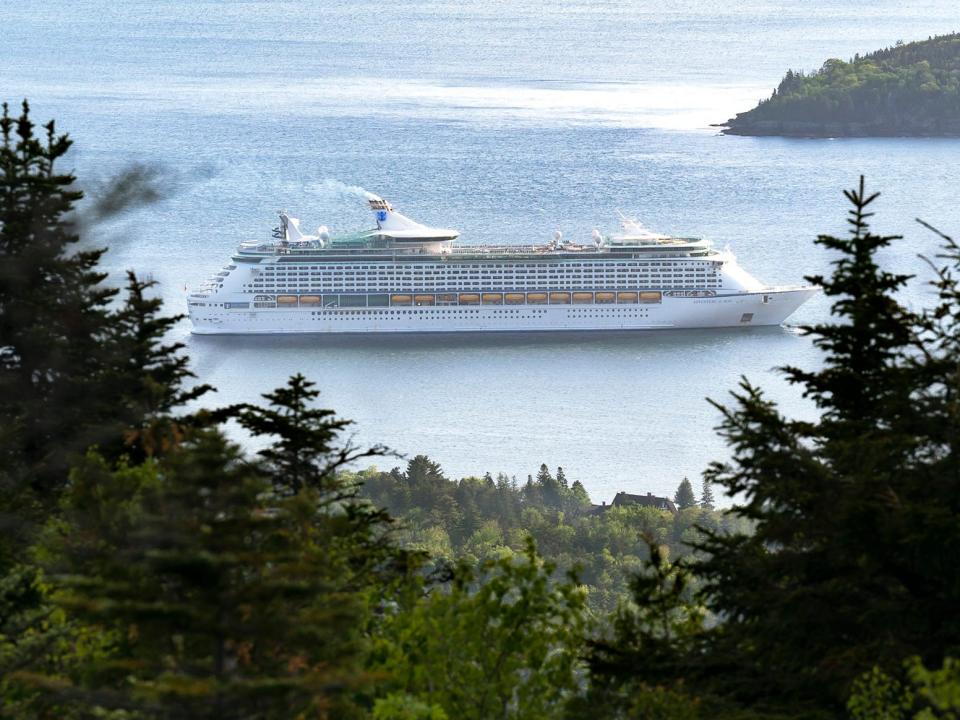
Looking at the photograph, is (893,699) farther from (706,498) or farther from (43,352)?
(706,498)

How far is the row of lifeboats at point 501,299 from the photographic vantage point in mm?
34625

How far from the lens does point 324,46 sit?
82250mm

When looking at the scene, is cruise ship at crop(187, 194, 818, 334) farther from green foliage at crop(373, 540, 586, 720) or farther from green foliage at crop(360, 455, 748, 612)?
green foliage at crop(373, 540, 586, 720)

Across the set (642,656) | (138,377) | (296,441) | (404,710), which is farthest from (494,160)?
(404,710)

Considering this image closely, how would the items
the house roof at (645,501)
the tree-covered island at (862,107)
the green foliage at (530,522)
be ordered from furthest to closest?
the tree-covered island at (862,107) < the house roof at (645,501) < the green foliage at (530,522)

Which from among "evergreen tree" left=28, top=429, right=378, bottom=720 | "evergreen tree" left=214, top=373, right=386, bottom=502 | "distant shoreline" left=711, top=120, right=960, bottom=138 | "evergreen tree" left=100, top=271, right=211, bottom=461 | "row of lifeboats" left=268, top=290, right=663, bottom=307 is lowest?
"evergreen tree" left=28, top=429, right=378, bottom=720

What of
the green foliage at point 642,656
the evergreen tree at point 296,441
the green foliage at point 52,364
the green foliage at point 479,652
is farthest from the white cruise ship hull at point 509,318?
the green foliage at point 479,652

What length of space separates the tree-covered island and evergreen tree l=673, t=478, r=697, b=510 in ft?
118

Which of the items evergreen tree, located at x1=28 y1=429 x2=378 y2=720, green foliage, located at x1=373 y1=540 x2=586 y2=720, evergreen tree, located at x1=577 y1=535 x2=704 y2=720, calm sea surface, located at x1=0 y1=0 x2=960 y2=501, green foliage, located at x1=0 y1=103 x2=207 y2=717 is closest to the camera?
evergreen tree, located at x1=28 y1=429 x2=378 y2=720

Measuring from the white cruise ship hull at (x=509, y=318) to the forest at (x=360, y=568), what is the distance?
25.1 m

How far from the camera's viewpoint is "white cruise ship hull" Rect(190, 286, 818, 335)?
1329 inches

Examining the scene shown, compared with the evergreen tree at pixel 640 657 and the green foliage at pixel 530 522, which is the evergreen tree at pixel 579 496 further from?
the evergreen tree at pixel 640 657

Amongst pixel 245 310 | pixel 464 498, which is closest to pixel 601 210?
pixel 245 310

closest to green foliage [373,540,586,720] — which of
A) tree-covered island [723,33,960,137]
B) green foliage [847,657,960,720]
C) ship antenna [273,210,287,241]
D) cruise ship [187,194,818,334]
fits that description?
green foliage [847,657,960,720]
